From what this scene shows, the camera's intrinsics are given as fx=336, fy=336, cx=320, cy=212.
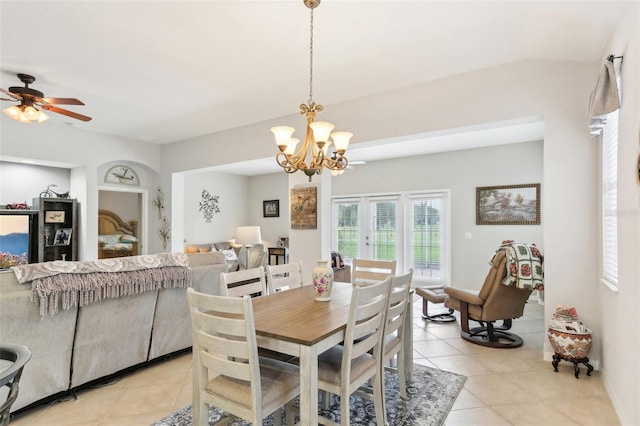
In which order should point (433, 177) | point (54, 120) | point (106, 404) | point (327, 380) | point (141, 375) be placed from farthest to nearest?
point (433, 177), point (54, 120), point (141, 375), point (106, 404), point (327, 380)

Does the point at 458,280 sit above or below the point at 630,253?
below

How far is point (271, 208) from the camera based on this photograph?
8.47 m

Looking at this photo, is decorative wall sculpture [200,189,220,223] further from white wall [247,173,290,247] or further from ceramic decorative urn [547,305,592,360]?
ceramic decorative urn [547,305,592,360]

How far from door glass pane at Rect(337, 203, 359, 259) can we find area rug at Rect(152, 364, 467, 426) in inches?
187

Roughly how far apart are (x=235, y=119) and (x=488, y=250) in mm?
4746

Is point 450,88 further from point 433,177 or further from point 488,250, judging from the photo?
point 488,250

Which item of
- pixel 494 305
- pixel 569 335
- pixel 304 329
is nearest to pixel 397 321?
pixel 304 329

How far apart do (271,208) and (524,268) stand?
20.2 ft

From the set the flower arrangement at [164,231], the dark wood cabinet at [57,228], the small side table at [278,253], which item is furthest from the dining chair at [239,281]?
the small side table at [278,253]

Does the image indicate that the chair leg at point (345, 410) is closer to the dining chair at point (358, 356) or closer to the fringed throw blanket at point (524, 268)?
the dining chair at point (358, 356)

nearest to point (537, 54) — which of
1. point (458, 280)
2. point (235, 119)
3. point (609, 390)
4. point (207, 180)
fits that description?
point (609, 390)

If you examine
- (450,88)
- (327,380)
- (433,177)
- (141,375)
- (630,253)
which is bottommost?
(141,375)

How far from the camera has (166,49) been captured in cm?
290

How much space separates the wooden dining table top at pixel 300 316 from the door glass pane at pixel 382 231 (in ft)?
15.0
